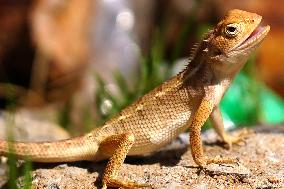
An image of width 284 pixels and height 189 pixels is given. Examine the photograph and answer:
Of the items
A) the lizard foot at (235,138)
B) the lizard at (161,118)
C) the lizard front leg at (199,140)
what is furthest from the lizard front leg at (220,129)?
the lizard front leg at (199,140)

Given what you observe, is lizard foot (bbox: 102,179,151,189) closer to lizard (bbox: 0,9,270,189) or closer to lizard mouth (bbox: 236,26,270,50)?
lizard (bbox: 0,9,270,189)

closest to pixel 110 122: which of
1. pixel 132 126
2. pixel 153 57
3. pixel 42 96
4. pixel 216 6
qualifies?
pixel 132 126

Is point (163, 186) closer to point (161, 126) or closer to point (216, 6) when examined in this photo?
point (161, 126)

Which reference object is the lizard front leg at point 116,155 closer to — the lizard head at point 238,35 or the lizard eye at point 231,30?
the lizard head at point 238,35

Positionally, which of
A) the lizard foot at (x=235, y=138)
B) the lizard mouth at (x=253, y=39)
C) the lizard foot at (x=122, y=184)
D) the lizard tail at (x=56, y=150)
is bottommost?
the lizard foot at (x=235, y=138)

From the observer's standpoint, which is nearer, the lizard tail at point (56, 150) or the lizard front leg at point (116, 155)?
the lizard front leg at point (116, 155)
